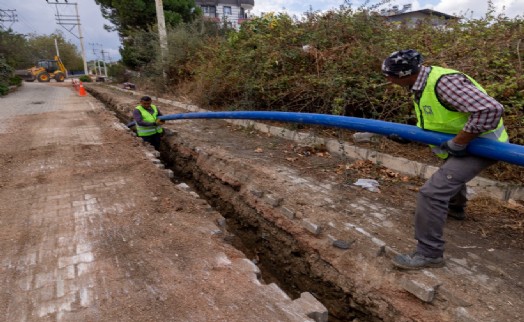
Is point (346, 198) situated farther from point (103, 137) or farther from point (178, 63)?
point (178, 63)

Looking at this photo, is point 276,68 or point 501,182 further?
point 276,68

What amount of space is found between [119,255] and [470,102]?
308cm

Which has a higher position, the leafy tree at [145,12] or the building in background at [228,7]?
the building in background at [228,7]

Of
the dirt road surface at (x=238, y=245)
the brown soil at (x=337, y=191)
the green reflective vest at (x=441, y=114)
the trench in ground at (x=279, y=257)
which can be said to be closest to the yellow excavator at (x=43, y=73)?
the brown soil at (x=337, y=191)

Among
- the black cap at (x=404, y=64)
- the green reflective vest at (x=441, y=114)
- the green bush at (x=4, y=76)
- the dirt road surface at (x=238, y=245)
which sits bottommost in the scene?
the dirt road surface at (x=238, y=245)

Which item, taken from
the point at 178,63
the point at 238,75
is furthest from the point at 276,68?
the point at 178,63

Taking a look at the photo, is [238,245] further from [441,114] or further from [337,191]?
[441,114]

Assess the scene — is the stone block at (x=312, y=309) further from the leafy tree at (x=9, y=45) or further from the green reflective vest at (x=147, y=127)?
the leafy tree at (x=9, y=45)

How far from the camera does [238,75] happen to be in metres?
8.23

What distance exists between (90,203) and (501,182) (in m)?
4.84

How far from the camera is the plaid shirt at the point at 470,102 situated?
2.13 m

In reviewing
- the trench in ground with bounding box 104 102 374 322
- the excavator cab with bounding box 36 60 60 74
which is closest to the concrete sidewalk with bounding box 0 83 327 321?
the trench in ground with bounding box 104 102 374 322

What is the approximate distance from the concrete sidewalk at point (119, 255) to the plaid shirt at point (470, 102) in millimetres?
1677

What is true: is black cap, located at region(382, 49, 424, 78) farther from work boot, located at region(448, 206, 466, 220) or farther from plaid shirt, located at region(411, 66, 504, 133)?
work boot, located at region(448, 206, 466, 220)
